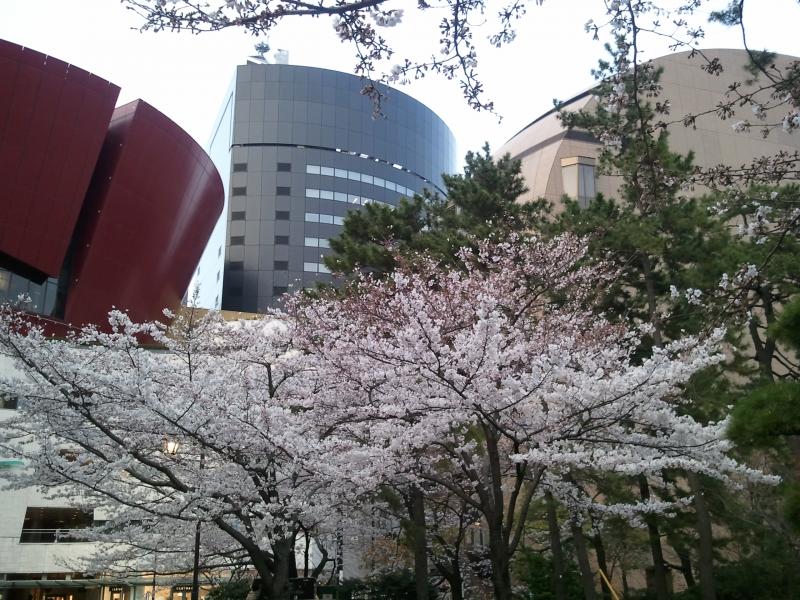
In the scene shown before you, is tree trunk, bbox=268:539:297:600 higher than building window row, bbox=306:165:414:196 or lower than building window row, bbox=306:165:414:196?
lower

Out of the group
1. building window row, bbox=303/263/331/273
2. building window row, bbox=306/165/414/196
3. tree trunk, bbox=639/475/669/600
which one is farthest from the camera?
building window row, bbox=306/165/414/196

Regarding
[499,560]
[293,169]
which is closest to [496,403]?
[499,560]

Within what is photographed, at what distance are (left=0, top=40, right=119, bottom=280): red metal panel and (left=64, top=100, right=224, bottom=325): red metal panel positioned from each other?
4.50 feet

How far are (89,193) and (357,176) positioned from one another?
36.3 metres

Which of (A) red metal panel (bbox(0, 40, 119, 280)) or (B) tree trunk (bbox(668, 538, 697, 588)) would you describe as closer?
(B) tree trunk (bbox(668, 538, 697, 588))

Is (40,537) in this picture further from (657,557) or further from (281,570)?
(657,557)

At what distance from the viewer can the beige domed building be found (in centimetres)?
3275

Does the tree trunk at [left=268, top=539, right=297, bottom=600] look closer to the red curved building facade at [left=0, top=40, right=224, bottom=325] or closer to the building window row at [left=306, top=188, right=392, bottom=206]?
the red curved building facade at [left=0, top=40, right=224, bottom=325]

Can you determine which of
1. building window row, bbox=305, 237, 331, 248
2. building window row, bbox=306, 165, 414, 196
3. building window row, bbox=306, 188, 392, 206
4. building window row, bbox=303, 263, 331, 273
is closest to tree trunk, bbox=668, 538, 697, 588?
building window row, bbox=303, 263, 331, 273

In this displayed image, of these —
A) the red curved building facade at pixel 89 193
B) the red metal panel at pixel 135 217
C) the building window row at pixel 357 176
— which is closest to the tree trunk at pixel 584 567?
the red curved building facade at pixel 89 193

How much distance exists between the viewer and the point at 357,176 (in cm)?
6278

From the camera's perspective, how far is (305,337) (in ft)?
44.1

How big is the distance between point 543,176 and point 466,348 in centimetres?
2753

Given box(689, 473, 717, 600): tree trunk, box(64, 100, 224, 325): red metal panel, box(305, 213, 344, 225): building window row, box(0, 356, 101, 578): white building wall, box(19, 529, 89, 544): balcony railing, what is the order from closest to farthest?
box(689, 473, 717, 600): tree trunk
box(0, 356, 101, 578): white building wall
box(19, 529, 89, 544): balcony railing
box(64, 100, 224, 325): red metal panel
box(305, 213, 344, 225): building window row
